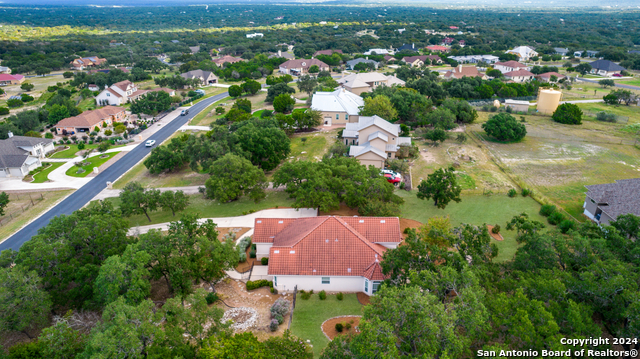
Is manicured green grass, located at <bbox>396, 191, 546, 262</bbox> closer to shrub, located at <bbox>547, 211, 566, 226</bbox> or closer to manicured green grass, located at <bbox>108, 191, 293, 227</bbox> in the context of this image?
shrub, located at <bbox>547, 211, 566, 226</bbox>

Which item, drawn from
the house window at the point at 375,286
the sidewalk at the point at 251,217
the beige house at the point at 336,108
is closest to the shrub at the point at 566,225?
the house window at the point at 375,286

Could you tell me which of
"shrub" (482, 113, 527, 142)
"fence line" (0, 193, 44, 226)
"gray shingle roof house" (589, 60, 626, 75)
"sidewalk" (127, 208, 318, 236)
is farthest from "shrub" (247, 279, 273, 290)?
"gray shingle roof house" (589, 60, 626, 75)

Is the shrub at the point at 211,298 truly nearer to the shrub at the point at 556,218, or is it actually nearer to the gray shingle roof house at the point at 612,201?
the shrub at the point at 556,218

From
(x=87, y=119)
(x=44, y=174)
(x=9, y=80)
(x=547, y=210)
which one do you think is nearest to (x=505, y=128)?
(x=547, y=210)

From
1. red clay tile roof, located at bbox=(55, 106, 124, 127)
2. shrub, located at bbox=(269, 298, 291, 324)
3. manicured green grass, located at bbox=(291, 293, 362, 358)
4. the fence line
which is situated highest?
red clay tile roof, located at bbox=(55, 106, 124, 127)

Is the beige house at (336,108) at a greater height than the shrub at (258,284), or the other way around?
the beige house at (336,108)

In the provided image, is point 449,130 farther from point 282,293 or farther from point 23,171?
point 23,171

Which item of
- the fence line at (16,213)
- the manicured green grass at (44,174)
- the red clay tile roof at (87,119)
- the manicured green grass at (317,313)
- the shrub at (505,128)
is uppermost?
the shrub at (505,128)

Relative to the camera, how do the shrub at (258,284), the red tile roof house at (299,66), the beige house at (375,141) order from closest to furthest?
the shrub at (258,284), the beige house at (375,141), the red tile roof house at (299,66)
